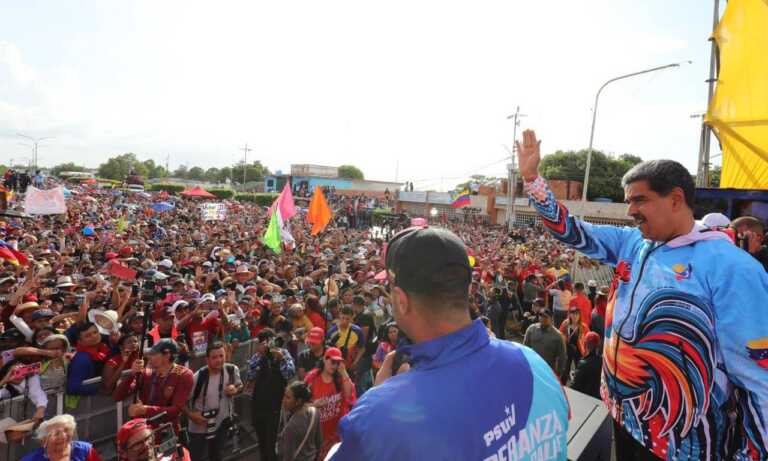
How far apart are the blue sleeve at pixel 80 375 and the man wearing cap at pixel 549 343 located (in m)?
5.16

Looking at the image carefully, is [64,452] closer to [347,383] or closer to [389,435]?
[347,383]

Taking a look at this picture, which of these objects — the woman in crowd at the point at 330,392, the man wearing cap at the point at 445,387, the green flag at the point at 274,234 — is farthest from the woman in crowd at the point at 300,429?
the green flag at the point at 274,234

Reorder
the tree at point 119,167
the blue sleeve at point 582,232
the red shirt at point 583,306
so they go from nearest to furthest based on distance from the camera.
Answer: the blue sleeve at point 582,232 < the red shirt at point 583,306 < the tree at point 119,167

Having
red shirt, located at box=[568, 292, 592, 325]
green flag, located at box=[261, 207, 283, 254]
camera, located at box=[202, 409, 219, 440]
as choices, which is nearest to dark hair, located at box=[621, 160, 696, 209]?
camera, located at box=[202, 409, 219, 440]

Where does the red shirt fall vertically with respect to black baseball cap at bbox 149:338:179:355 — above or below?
below

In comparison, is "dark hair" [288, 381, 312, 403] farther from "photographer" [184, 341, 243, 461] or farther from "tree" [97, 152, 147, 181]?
"tree" [97, 152, 147, 181]

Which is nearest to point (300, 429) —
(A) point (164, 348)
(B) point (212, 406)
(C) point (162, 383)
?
(B) point (212, 406)

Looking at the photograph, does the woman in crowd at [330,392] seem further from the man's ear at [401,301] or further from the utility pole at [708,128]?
the utility pole at [708,128]

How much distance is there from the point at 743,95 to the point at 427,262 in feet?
17.9

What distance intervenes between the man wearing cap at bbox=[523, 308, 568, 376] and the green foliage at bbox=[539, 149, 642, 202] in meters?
41.8

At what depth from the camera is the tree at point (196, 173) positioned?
134500 mm

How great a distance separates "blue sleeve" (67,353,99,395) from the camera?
14.3ft

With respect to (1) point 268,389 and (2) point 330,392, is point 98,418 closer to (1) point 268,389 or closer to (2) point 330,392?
(1) point 268,389

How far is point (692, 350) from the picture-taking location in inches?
61.2
